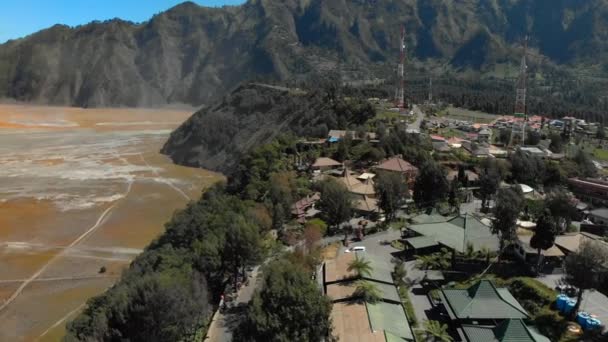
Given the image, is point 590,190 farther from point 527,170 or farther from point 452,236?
point 452,236

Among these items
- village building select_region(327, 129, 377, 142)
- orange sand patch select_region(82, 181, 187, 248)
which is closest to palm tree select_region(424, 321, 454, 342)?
orange sand patch select_region(82, 181, 187, 248)

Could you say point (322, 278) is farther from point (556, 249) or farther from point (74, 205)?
point (74, 205)

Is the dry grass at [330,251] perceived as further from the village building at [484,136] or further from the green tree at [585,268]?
the village building at [484,136]

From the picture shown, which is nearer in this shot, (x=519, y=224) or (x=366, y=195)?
(x=519, y=224)

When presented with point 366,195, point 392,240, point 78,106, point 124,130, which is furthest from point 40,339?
point 78,106

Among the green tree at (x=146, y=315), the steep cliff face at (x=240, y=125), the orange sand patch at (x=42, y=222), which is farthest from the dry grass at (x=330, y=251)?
the steep cliff face at (x=240, y=125)

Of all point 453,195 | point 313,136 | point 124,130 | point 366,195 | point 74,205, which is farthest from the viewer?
point 124,130
